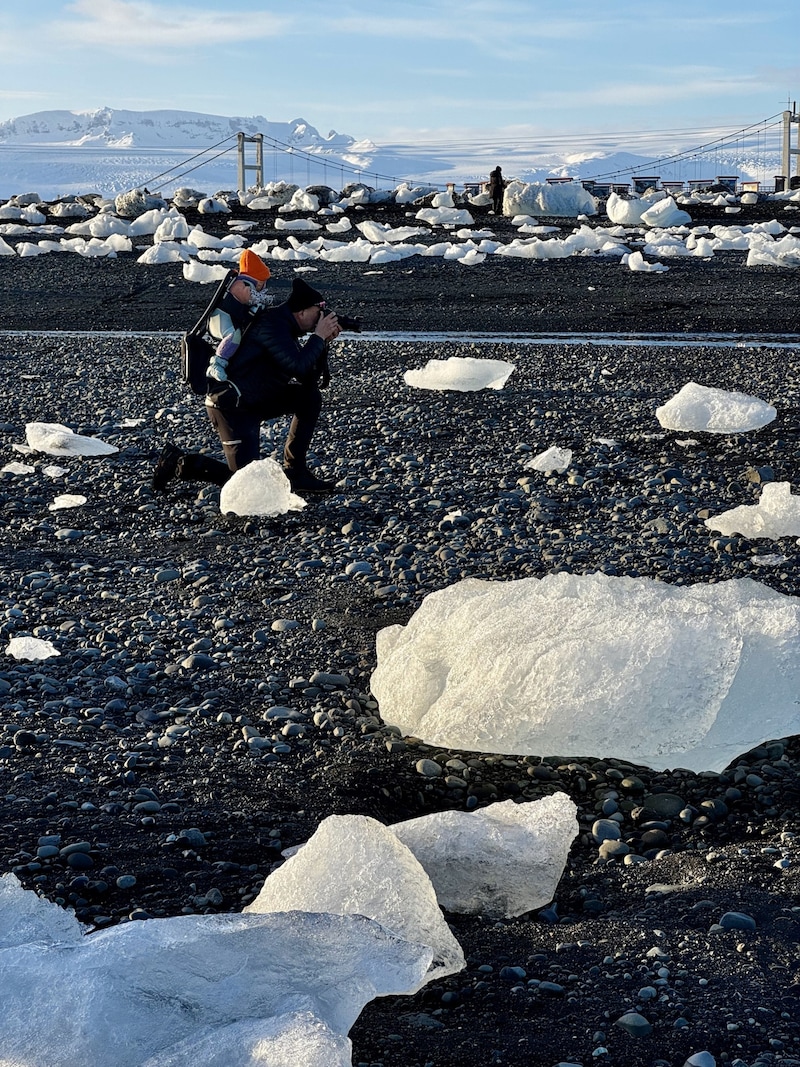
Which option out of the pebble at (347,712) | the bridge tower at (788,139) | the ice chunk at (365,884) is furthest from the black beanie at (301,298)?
the bridge tower at (788,139)

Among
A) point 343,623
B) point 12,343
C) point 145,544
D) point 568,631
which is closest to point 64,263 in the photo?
point 12,343

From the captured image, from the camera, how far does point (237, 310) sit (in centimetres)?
671

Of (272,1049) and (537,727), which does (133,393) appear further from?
(272,1049)

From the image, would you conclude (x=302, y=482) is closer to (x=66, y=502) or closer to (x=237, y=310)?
(x=237, y=310)

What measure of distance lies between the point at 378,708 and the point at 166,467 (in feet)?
11.0

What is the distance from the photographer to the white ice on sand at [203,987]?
7.34 ft

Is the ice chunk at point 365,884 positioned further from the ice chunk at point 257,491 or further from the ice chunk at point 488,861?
the ice chunk at point 257,491

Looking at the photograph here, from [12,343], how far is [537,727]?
1114cm

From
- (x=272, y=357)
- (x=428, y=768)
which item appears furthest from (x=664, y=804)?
(x=272, y=357)

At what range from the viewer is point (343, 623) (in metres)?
5.26

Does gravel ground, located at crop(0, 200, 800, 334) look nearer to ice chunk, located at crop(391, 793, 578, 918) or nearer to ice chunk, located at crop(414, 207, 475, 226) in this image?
ice chunk, located at crop(414, 207, 475, 226)

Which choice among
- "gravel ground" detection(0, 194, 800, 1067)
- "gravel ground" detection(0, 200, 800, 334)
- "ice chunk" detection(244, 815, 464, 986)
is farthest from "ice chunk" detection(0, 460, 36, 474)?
"gravel ground" detection(0, 200, 800, 334)

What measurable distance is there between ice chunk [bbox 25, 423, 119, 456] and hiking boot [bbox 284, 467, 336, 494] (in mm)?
1785

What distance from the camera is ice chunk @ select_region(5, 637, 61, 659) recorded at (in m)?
4.95
